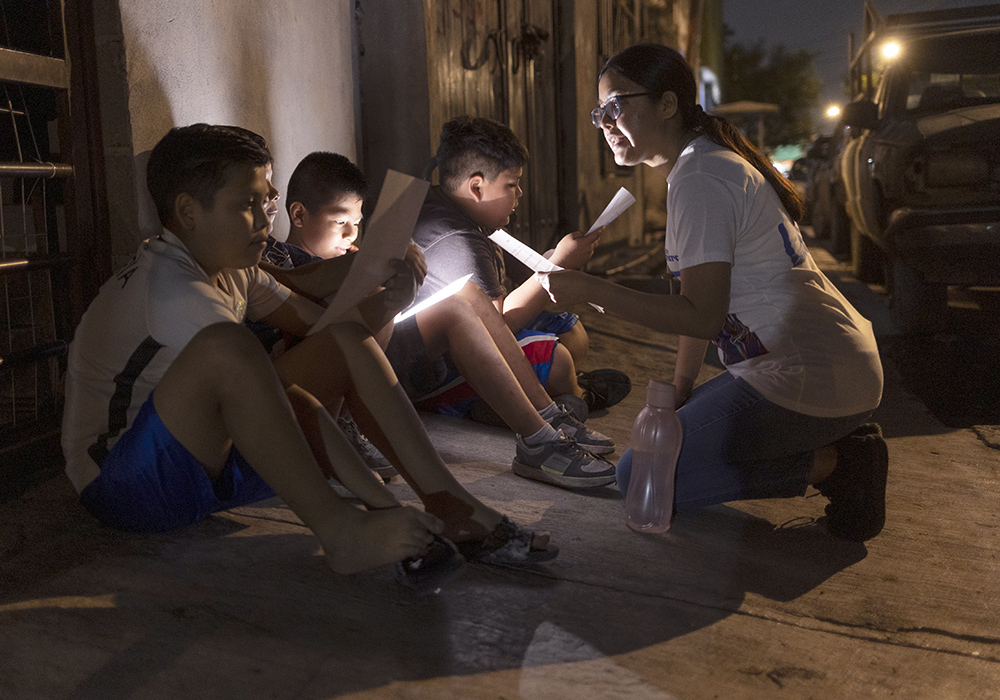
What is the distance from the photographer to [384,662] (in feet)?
5.61

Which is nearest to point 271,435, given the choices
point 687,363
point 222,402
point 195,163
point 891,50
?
point 222,402

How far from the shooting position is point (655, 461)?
2.47 m

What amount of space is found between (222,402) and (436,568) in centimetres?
59

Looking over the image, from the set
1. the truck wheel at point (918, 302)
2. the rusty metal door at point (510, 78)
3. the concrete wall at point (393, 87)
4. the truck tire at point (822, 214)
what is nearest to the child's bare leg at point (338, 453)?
the concrete wall at point (393, 87)

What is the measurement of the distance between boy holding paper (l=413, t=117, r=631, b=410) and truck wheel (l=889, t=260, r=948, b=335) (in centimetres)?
278

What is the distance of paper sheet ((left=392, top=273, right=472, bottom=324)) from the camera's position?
2932mm

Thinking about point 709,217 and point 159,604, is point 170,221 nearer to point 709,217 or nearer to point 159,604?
point 159,604

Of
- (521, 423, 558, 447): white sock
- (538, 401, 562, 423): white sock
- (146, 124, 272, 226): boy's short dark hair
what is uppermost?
(146, 124, 272, 226): boy's short dark hair

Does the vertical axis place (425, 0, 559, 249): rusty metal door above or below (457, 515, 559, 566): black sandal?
above

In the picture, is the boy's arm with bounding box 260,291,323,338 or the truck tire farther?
the truck tire

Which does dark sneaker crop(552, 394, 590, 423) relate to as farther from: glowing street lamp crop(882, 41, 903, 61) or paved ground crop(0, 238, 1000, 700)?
glowing street lamp crop(882, 41, 903, 61)

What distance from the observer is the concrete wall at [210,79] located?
2723 millimetres

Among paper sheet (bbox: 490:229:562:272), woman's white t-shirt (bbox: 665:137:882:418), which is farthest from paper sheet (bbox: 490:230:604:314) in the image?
woman's white t-shirt (bbox: 665:137:882:418)

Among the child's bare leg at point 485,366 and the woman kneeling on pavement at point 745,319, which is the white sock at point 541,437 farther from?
the woman kneeling on pavement at point 745,319
